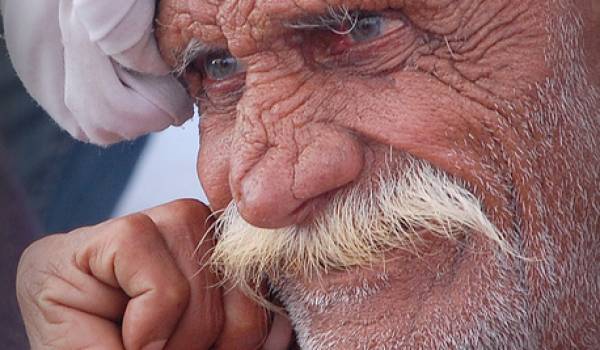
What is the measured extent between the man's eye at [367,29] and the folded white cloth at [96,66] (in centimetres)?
48

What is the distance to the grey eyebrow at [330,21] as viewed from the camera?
207cm

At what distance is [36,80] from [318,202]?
2.88 feet

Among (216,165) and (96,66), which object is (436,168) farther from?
(96,66)

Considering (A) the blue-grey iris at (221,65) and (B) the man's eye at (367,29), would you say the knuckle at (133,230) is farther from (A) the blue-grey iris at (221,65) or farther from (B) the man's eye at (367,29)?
(B) the man's eye at (367,29)


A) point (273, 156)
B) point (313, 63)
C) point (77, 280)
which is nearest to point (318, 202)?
point (273, 156)

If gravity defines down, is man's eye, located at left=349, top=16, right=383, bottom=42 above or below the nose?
above

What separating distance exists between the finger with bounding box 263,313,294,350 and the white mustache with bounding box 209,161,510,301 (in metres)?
0.32

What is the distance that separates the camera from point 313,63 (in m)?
2.17

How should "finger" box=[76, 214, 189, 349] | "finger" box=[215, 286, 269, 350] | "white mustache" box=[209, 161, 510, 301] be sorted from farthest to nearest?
"finger" box=[215, 286, 269, 350] < "finger" box=[76, 214, 189, 349] < "white mustache" box=[209, 161, 510, 301]

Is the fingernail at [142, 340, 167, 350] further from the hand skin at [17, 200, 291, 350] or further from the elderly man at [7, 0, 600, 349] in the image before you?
the elderly man at [7, 0, 600, 349]

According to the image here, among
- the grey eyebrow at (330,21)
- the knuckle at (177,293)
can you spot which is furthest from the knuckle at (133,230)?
the grey eyebrow at (330,21)

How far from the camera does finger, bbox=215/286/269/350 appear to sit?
7.89 ft

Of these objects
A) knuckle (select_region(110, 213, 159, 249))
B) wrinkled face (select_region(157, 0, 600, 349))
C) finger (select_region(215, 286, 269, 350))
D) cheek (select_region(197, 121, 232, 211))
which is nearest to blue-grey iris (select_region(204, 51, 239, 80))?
cheek (select_region(197, 121, 232, 211))

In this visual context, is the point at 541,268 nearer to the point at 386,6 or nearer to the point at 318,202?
the point at 318,202
